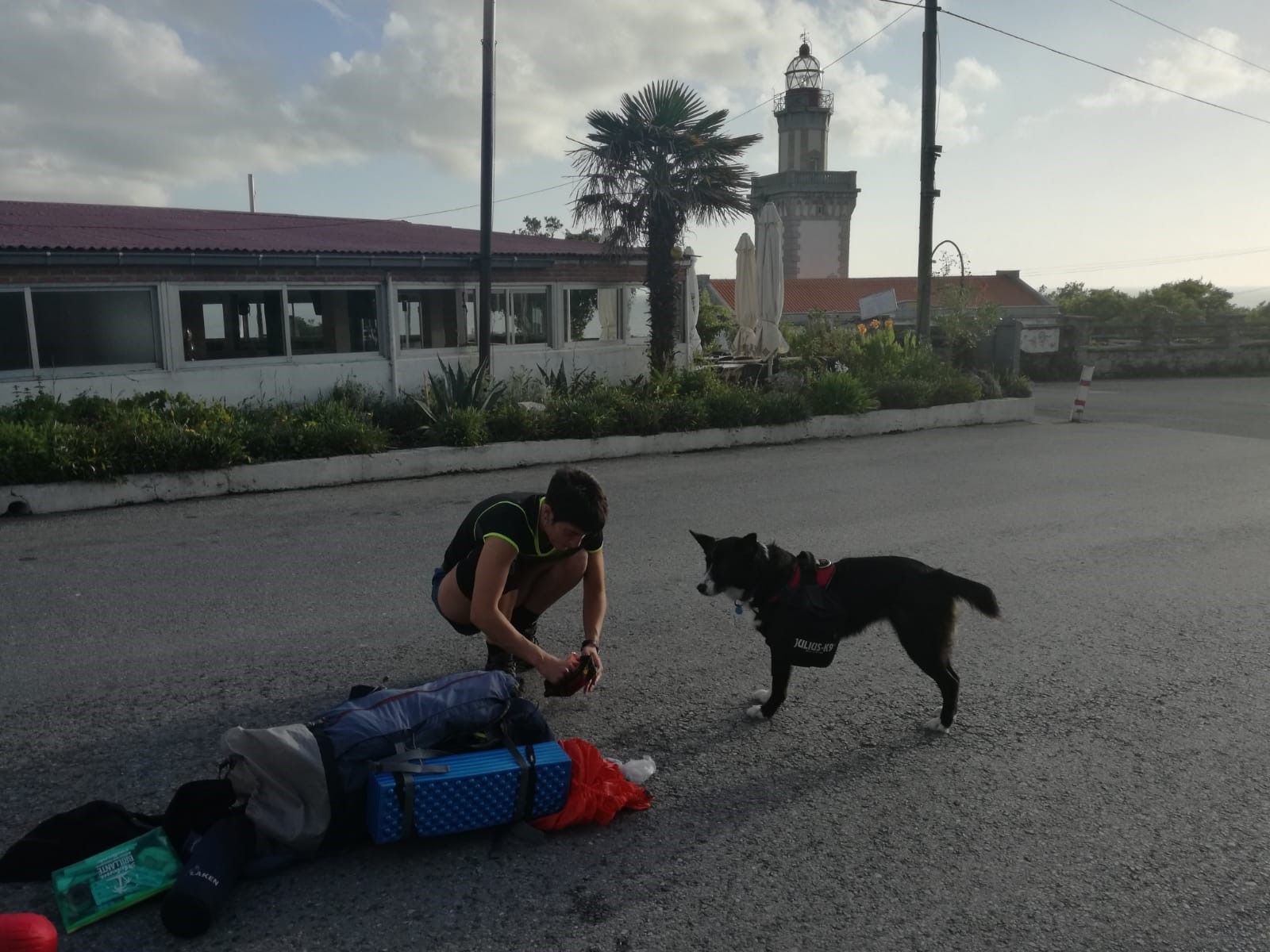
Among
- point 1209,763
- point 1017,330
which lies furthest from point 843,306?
point 1209,763

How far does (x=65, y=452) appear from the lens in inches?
358

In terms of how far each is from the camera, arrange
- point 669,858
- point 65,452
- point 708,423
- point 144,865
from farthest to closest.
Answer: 1. point 708,423
2. point 65,452
3. point 669,858
4. point 144,865

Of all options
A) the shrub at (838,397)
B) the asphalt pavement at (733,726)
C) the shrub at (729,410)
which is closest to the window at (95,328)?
the asphalt pavement at (733,726)

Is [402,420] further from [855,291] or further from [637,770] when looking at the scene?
[855,291]

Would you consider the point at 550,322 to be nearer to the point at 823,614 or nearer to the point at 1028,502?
the point at 1028,502

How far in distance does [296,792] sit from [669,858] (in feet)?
4.19

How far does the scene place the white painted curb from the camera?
9125 mm

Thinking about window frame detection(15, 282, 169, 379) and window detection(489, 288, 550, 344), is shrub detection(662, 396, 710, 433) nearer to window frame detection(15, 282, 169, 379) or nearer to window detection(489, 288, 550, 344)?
window detection(489, 288, 550, 344)

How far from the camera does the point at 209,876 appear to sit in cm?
291

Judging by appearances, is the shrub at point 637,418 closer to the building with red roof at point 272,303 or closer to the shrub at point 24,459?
the building with red roof at point 272,303

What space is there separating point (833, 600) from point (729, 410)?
31.0ft

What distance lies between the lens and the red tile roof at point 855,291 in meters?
44.7

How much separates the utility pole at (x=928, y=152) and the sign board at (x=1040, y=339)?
328 inches

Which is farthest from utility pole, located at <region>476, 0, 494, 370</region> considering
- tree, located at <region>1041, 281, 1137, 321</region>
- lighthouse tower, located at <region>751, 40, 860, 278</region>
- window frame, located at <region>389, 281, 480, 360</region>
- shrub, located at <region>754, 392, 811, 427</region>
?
lighthouse tower, located at <region>751, 40, 860, 278</region>
